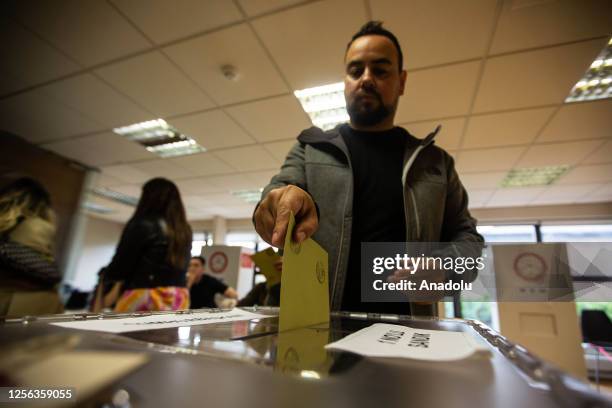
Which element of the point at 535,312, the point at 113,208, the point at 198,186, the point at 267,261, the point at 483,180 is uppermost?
the point at 483,180

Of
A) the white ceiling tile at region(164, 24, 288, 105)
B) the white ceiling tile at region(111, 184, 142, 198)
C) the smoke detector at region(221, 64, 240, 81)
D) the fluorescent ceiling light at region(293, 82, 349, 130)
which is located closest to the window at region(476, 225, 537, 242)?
the fluorescent ceiling light at region(293, 82, 349, 130)

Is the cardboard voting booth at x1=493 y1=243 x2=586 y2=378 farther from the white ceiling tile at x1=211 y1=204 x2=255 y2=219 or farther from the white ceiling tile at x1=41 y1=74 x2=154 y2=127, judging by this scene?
the white ceiling tile at x1=41 y1=74 x2=154 y2=127

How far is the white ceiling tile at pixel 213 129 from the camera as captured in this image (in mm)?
2832

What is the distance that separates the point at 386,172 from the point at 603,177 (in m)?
4.53

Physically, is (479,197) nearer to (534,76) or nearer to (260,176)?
(534,76)

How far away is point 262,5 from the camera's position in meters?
1.69

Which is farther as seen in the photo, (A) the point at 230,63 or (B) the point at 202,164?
(B) the point at 202,164

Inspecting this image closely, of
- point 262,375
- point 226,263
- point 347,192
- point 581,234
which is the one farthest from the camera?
point 581,234

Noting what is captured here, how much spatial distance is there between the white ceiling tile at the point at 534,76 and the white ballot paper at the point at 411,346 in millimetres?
2256

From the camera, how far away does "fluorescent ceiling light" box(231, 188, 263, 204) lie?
16.1 ft

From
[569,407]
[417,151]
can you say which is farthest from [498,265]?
[569,407]

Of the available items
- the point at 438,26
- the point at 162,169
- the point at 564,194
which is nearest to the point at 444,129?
the point at 438,26

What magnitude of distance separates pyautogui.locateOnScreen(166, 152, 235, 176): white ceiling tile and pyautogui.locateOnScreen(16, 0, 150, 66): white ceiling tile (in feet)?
5.34

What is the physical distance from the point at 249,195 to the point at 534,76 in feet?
13.4
